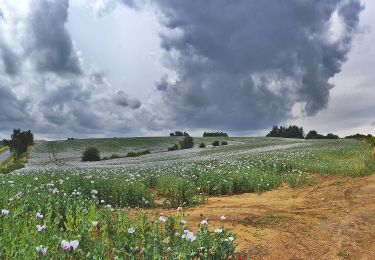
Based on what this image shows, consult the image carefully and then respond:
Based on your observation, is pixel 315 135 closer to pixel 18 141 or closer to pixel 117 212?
pixel 18 141

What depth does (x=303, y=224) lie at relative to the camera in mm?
11414

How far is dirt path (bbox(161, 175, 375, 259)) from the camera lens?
9188mm

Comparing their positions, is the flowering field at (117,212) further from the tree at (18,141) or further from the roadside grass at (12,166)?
the tree at (18,141)

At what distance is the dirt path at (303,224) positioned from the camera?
919 centimetres

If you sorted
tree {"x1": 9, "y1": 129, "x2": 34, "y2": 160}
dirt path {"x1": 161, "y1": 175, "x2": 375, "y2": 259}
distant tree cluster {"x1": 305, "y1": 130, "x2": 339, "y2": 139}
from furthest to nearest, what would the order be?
distant tree cluster {"x1": 305, "y1": 130, "x2": 339, "y2": 139} < tree {"x1": 9, "y1": 129, "x2": 34, "y2": 160} < dirt path {"x1": 161, "y1": 175, "x2": 375, "y2": 259}

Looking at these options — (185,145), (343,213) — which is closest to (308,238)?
(343,213)

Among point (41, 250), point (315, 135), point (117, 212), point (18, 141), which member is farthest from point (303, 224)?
point (315, 135)

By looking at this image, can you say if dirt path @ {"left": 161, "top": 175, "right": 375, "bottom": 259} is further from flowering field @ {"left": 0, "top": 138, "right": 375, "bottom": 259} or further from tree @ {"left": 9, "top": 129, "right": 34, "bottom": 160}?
tree @ {"left": 9, "top": 129, "right": 34, "bottom": 160}

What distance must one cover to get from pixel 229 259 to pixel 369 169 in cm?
1917

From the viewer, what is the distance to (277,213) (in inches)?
510

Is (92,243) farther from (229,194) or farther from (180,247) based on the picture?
(229,194)

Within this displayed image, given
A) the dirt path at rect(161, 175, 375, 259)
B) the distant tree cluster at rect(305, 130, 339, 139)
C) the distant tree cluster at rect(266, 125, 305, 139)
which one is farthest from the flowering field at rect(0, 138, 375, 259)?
the distant tree cluster at rect(266, 125, 305, 139)

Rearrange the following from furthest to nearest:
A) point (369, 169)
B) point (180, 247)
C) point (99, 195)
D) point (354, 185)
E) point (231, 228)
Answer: point (369, 169)
point (354, 185)
point (99, 195)
point (231, 228)
point (180, 247)

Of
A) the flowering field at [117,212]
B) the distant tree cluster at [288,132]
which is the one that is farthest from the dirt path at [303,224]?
the distant tree cluster at [288,132]
